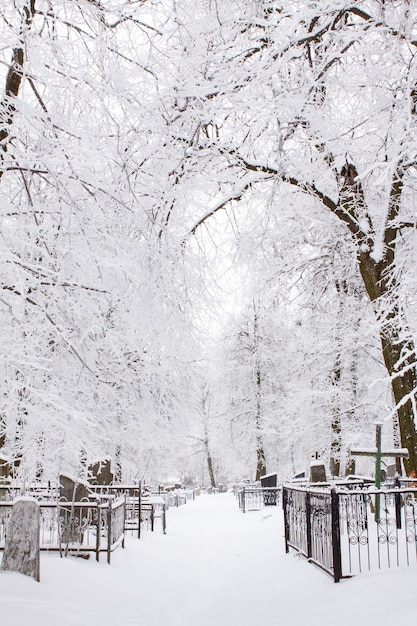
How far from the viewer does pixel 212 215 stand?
31.1 ft

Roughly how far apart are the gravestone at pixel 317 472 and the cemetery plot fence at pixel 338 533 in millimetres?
1185

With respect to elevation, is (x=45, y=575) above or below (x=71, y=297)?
below

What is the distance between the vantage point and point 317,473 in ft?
39.0

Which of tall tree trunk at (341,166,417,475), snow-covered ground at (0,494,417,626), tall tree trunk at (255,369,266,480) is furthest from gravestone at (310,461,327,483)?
tall tree trunk at (255,369,266,480)

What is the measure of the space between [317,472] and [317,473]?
28mm

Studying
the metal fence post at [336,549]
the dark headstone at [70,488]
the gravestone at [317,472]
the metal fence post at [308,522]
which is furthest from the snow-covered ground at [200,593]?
the gravestone at [317,472]

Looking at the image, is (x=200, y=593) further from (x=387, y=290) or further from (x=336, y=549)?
(x=387, y=290)

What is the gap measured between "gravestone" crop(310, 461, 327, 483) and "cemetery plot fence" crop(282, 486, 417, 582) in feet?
3.89

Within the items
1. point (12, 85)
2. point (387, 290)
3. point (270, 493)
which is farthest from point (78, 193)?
point (270, 493)

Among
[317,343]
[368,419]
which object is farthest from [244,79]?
[368,419]

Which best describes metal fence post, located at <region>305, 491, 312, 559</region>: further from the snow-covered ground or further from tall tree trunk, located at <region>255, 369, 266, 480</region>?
→ tall tree trunk, located at <region>255, 369, 266, 480</region>

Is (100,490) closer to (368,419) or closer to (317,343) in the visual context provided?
(317,343)

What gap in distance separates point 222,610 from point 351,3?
7188mm

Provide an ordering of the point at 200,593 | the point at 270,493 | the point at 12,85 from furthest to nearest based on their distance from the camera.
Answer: the point at 270,493
the point at 200,593
the point at 12,85
